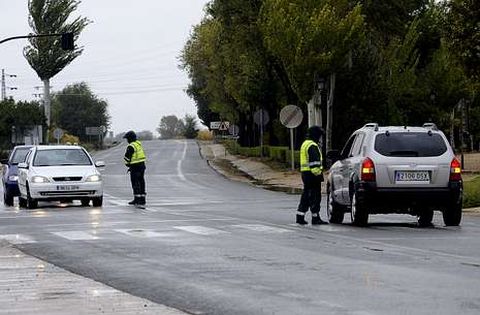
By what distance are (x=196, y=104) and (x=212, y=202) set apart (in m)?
79.6

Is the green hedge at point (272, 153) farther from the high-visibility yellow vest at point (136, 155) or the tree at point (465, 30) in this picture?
the high-visibility yellow vest at point (136, 155)

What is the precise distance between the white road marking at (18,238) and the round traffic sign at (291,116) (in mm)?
24251

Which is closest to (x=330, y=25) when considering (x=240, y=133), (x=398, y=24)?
(x=398, y=24)

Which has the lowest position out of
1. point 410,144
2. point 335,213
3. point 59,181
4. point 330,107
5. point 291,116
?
point 335,213

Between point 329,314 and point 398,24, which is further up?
point 398,24

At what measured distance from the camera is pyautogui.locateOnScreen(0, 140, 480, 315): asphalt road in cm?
955

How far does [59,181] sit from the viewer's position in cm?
2570

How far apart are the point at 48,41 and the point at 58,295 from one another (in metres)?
91.1

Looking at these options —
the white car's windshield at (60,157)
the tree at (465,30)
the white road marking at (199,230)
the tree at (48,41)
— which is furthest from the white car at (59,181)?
the tree at (48,41)

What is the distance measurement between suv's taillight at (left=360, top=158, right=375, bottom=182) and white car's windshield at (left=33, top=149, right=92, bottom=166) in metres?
10.8

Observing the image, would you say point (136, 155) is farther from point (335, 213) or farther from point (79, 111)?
point (79, 111)

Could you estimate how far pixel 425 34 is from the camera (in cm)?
5400

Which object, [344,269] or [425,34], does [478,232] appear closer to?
[344,269]

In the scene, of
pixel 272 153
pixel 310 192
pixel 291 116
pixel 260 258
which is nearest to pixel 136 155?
pixel 310 192
